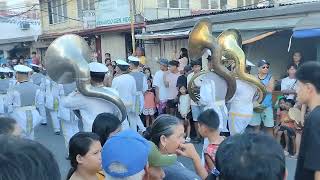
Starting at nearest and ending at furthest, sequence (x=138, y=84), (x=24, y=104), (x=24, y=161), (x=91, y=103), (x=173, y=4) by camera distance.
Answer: (x=24, y=161) → (x=91, y=103) → (x=24, y=104) → (x=138, y=84) → (x=173, y=4)

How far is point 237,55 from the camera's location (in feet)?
20.2

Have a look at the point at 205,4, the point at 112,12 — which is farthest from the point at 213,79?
the point at 205,4

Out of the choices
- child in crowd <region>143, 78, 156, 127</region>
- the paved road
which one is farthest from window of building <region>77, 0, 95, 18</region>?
child in crowd <region>143, 78, 156, 127</region>

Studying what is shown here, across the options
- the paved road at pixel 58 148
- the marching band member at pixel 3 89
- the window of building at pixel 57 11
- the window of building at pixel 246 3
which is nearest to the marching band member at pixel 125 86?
the paved road at pixel 58 148

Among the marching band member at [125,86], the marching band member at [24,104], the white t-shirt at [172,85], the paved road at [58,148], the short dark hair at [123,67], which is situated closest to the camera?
the paved road at [58,148]

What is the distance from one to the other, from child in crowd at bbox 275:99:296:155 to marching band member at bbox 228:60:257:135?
77 cm

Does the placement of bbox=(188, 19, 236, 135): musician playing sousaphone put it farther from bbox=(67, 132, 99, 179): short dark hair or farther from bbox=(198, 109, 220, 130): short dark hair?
bbox=(67, 132, 99, 179): short dark hair

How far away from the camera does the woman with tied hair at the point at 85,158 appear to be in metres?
2.77

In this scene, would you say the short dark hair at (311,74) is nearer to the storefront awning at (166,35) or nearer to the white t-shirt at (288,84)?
the white t-shirt at (288,84)

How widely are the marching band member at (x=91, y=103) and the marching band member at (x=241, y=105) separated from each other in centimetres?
180

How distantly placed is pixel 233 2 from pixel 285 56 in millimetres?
10929

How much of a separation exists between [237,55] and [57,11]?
20.7 m

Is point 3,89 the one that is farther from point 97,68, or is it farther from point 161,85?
point 97,68

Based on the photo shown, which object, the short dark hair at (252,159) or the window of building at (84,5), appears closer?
the short dark hair at (252,159)
